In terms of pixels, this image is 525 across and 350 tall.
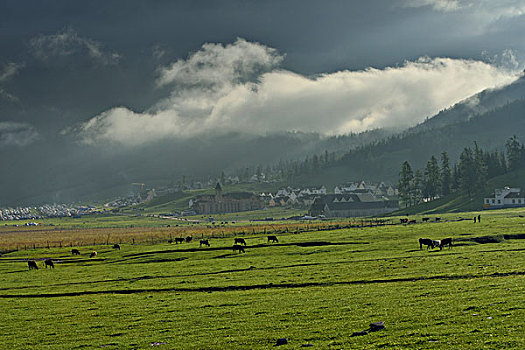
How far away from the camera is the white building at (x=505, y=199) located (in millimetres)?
177750

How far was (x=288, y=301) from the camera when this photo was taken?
36.6 metres

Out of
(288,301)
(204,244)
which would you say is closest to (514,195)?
(204,244)

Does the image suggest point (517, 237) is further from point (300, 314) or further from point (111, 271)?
point (111, 271)

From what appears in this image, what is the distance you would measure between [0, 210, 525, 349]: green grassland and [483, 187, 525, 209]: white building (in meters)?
117

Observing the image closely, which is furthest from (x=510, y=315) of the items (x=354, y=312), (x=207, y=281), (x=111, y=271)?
(x=111, y=271)

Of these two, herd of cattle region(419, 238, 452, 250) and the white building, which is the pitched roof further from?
herd of cattle region(419, 238, 452, 250)

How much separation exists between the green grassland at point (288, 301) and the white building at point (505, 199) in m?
117

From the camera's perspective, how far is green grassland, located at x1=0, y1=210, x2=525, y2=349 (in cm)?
2466

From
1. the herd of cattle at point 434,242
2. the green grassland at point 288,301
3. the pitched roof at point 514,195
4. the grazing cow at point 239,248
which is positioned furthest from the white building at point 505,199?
the grazing cow at point 239,248

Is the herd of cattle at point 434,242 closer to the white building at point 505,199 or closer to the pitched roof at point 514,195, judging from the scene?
the white building at point 505,199

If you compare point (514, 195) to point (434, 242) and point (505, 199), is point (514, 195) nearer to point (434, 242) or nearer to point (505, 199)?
point (505, 199)

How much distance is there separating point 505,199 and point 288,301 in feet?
558

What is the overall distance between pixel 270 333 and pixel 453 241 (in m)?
54.5

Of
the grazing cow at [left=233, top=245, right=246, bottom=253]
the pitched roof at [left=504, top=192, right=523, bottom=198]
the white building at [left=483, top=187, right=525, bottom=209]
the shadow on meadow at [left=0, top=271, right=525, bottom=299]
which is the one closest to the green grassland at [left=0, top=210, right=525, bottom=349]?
the shadow on meadow at [left=0, top=271, right=525, bottom=299]
